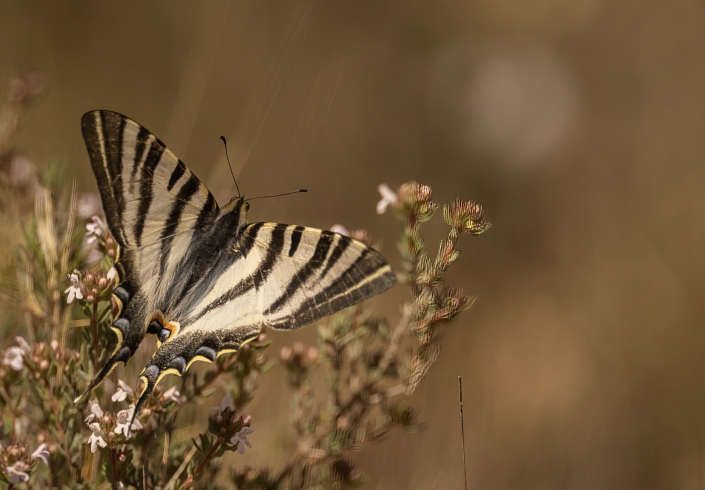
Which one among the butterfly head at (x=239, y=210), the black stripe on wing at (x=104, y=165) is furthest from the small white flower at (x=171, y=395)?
the butterfly head at (x=239, y=210)

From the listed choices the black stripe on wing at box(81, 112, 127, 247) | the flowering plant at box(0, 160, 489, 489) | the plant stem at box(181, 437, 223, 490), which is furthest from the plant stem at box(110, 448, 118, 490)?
the black stripe on wing at box(81, 112, 127, 247)

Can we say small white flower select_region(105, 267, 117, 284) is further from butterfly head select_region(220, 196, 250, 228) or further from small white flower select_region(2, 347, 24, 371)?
butterfly head select_region(220, 196, 250, 228)

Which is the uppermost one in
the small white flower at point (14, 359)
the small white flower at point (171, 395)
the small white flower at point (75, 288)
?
the small white flower at point (75, 288)

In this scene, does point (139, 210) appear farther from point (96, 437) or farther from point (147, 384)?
point (96, 437)

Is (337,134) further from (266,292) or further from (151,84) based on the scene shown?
(266,292)

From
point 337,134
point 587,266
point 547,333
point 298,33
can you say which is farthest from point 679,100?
Result: point 298,33

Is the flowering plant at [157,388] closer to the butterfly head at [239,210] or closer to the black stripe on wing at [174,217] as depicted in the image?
the black stripe on wing at [174,217]
